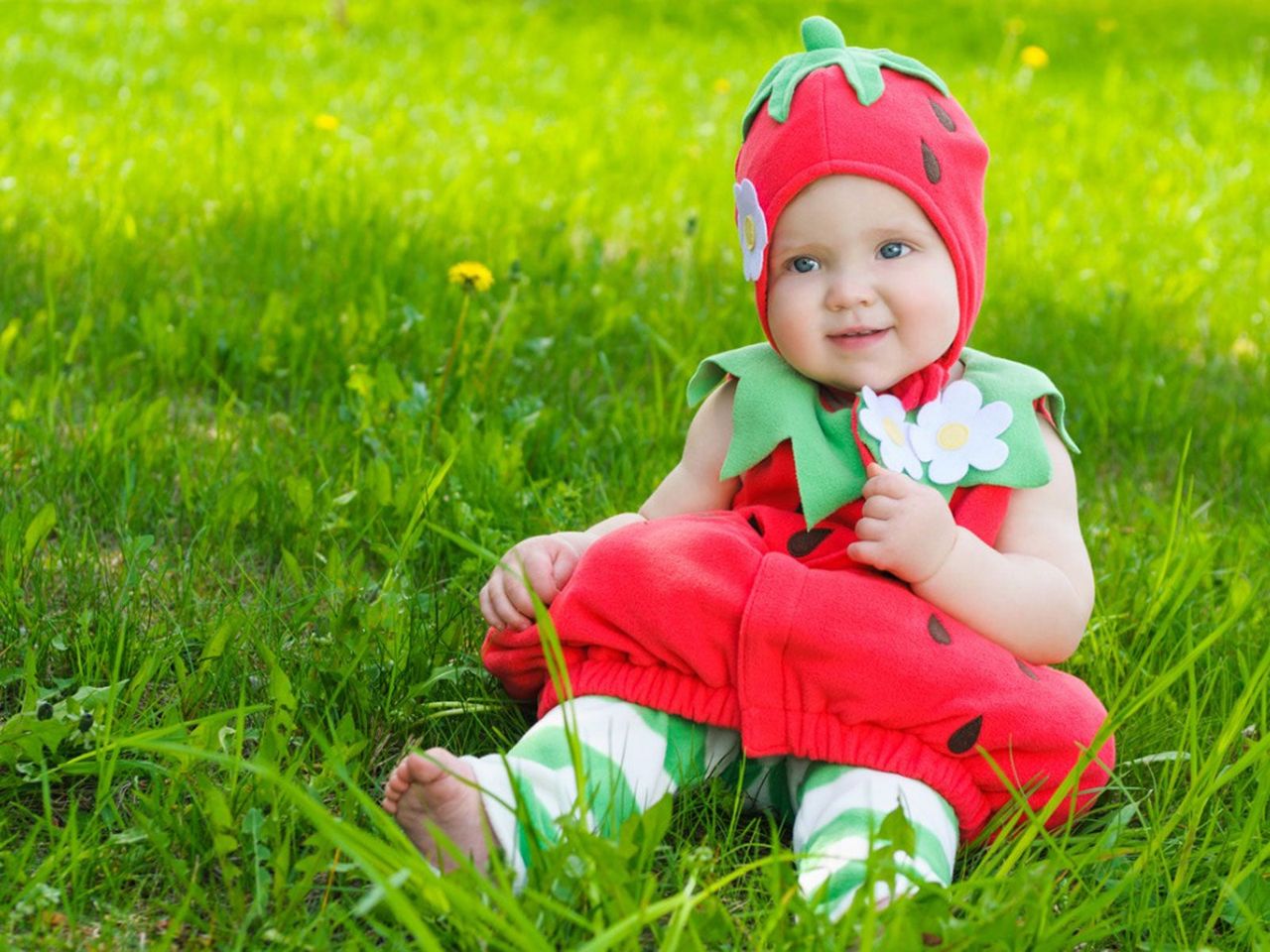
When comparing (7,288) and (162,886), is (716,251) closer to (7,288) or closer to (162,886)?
(7,288)

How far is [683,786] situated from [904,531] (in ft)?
1.33

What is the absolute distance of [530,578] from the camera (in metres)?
1.96

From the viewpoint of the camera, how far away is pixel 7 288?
346cm

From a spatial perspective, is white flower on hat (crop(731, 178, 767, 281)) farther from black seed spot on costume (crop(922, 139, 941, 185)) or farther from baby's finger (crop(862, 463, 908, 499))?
baby's finger (crop(862, 463, 908, 499))

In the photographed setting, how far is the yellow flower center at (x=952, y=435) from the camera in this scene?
1.93m

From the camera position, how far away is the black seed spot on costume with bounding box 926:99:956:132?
76.4 inches

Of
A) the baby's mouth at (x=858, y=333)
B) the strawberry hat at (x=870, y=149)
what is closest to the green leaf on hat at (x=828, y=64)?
the strawberry hat at (x=870, y=149)

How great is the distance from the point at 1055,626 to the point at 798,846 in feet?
1.41

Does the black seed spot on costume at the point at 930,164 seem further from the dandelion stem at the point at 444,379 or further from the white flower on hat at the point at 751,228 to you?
the dandelion stem at the point at 444,379

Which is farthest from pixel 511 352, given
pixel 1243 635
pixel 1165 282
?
pixel 1165 282

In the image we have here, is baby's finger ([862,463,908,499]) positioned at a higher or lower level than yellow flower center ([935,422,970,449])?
lower

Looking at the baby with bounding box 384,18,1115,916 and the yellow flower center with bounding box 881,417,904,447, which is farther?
the yellow flower center with bounding box 881,417,904,447

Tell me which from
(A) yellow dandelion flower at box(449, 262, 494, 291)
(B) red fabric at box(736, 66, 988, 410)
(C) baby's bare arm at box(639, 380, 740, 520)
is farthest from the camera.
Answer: (A) yellow dandelion flower at box(449, 262, 494, 291)

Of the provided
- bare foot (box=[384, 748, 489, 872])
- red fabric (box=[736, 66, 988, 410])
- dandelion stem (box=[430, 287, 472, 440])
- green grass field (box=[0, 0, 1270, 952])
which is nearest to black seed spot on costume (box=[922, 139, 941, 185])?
red fabric (box=[736, 66, 988, 410])
